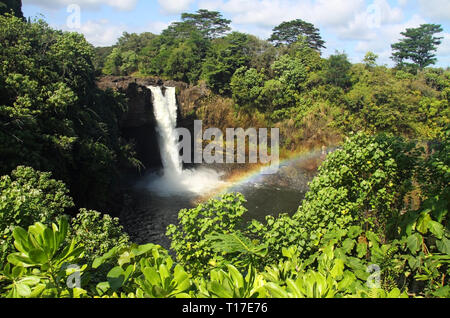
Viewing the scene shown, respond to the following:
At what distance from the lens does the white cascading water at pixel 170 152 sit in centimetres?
2772

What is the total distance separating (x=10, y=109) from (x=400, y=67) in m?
39.2

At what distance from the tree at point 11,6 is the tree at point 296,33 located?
29.5m

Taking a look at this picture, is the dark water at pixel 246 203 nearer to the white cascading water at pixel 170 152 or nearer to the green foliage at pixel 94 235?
the white cascading water at pixel 170 152

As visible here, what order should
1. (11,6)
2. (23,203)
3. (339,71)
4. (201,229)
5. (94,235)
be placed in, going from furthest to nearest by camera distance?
(339,71)
(11,6)
(94,235)
(23,203)
(201,229)

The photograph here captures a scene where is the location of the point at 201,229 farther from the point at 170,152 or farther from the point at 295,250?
the point at 170,152

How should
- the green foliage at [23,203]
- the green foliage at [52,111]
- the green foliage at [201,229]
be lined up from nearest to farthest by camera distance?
the green foliage at [23,203]
the green foliage at [201,229]
the green foliage at [52,111]

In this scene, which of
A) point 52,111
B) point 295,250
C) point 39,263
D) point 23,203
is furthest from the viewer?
point 52,111

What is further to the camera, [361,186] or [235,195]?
[235,195]

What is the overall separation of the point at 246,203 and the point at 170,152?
35.8ft

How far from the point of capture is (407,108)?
28.6 meters

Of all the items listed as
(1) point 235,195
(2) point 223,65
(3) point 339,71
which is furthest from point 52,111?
(3) point 339,71

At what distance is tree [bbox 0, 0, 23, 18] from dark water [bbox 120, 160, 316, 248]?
15691 mm

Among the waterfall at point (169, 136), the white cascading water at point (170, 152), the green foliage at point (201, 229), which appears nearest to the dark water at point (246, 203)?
the white cascading water at point (170, 152)

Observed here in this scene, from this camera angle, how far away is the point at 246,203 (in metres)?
21.3
